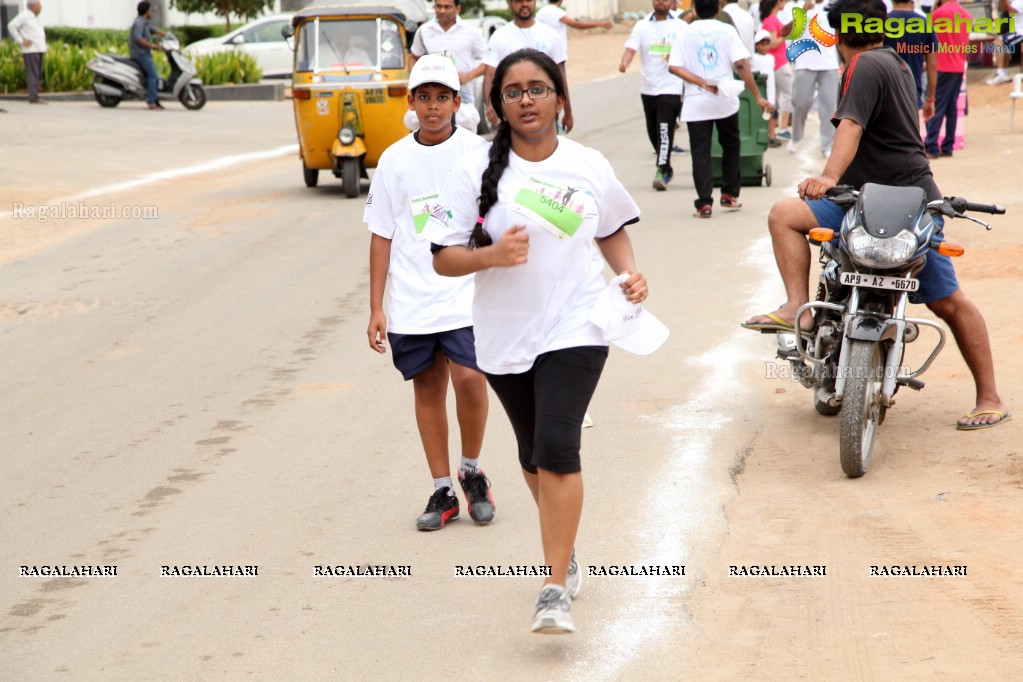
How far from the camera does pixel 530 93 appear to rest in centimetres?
422

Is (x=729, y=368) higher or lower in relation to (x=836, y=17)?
lower

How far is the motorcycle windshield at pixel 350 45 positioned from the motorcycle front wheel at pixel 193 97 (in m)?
11.6

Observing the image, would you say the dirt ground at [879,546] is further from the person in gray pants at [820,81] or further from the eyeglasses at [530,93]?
the person in gray pants at [820,81]

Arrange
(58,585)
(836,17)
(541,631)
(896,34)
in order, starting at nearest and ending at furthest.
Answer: (541,631) → (58,585) → (836,17) → (896,34)

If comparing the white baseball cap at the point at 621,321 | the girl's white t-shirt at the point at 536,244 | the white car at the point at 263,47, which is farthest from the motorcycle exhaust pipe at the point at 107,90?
the white baseball cap at the point at 621,321

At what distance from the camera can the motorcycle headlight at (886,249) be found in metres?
5.84

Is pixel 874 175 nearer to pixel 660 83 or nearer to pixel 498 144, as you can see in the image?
pixel 498 144

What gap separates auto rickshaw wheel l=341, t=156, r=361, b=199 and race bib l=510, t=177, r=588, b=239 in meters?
10.9

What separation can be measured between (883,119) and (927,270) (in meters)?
0.75

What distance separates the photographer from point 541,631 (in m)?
4.12

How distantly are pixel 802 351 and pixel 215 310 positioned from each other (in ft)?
15.8

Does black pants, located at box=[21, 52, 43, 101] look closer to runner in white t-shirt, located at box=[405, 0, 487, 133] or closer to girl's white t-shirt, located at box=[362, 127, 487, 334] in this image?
runner in white t-shirt, located at box=[405, 0, 487, 133]

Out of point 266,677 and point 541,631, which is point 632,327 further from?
point 266,677

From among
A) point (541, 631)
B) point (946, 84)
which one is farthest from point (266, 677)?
point (946, 84)
